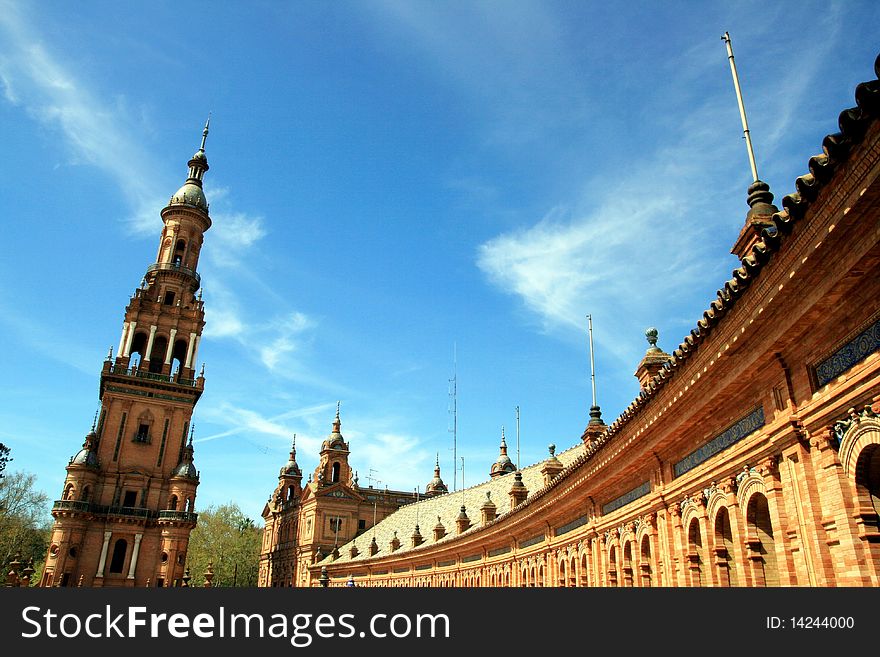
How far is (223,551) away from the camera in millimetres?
94250

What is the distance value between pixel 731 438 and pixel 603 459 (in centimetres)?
688

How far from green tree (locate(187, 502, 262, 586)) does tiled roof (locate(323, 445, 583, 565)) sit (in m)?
21.2

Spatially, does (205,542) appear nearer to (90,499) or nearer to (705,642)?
(90,499)

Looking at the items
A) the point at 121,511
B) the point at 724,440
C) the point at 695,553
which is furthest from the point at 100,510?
the point at 724,440

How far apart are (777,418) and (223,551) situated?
9761 centimetres

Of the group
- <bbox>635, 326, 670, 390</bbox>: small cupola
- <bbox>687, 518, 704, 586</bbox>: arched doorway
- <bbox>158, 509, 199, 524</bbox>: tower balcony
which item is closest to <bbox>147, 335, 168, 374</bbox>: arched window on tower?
<bbox>158, 509, 199, 524</bbox>: tower balcony

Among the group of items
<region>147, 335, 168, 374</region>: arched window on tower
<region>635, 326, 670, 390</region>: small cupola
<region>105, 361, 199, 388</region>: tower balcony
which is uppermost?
<region>147, 335, 168, 374</region>: arched window on tower

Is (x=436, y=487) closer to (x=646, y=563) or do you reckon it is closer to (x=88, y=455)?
(x=88, y=455)

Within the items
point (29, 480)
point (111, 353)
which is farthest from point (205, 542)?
point (111, 353)

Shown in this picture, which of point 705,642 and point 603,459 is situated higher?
point 603,459

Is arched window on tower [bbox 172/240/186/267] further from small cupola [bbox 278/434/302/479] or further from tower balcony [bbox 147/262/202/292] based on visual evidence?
small cupola [bbox 278/434/302/479]

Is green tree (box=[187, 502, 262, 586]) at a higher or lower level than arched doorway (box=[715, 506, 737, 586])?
higher

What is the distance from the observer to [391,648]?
6137mm

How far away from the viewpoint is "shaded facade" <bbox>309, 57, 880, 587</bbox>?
7.31m
